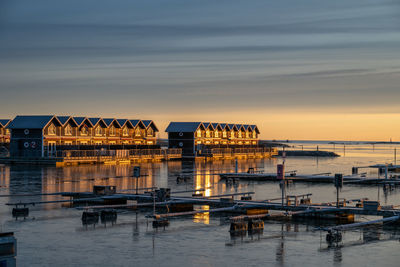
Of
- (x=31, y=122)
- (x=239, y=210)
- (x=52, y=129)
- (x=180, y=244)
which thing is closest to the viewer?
(x=180, y=244)

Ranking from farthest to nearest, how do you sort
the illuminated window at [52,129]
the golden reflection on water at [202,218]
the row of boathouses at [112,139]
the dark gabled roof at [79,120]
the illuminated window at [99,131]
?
the illuminated window at [99,131] < the dark gabled roof at [79,120] < the illuminated window at [52,129] < the row of boathouses at [112,139] < the golden reflection on water at [202,218]

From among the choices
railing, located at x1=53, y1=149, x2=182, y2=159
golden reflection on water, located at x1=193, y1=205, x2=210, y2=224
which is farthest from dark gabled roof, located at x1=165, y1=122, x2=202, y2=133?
golden reflection on water, located at x1=193, y1=205, x2=210, y2=224

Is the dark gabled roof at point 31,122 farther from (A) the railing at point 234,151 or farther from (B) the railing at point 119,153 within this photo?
(A) the railing at point 234,151

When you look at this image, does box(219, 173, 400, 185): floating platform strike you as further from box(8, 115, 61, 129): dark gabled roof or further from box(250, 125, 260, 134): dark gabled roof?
box(250, 125, 260, 134): dark gabled roof

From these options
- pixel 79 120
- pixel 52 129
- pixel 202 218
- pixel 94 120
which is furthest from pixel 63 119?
pixel 202 218

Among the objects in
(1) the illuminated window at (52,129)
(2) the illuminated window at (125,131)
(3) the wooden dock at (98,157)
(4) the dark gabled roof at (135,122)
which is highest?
(4) the dark gabled roof at (135,122)

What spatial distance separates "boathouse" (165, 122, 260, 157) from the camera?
365ft

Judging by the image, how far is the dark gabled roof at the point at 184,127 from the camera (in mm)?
111250

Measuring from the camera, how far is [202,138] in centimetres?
11462

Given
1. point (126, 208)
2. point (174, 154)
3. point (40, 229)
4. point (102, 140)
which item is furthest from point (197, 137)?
point (40, 229)

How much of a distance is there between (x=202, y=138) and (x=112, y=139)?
20.1 m

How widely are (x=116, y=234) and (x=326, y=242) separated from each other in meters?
8.70

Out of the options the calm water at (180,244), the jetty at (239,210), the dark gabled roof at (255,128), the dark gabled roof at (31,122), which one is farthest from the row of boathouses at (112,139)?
the calm water at (180,244)

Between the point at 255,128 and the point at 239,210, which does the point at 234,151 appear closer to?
the point at 255,128
